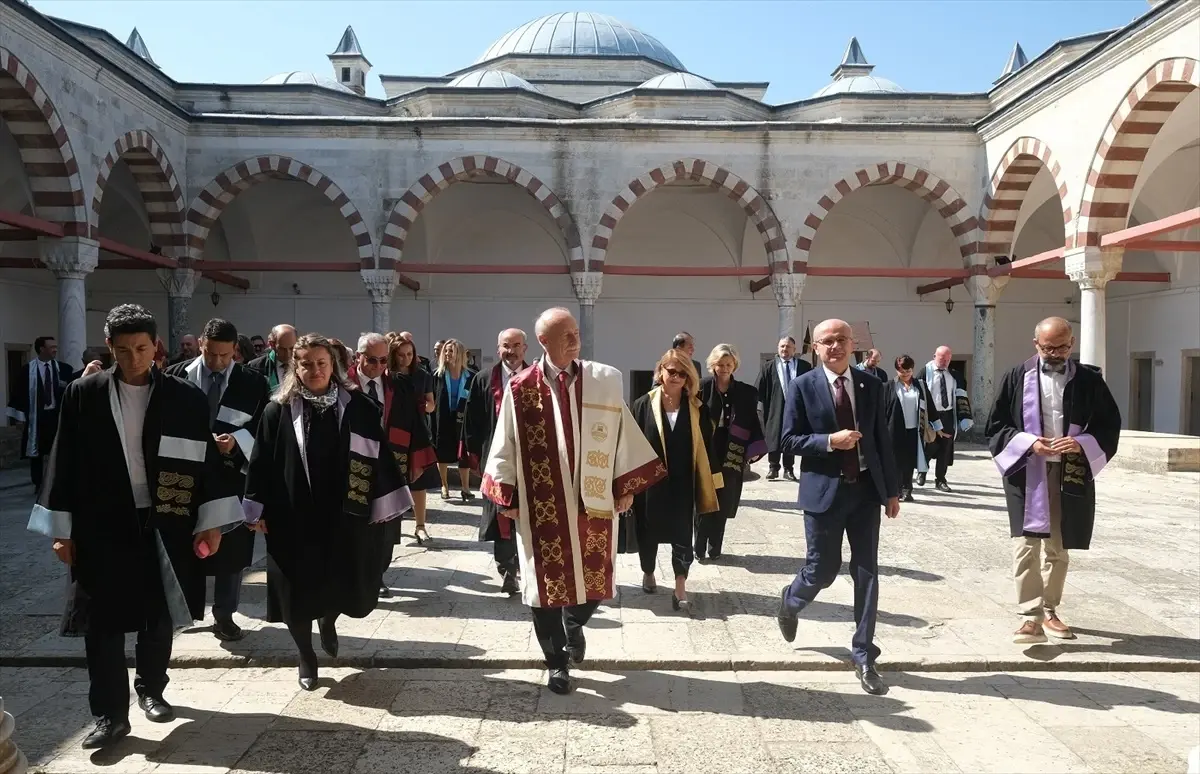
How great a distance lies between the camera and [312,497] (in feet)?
10.6

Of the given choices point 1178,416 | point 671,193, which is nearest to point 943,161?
point 671,193

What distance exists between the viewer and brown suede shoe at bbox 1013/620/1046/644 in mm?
3785

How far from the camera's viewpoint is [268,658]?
363 centimetres

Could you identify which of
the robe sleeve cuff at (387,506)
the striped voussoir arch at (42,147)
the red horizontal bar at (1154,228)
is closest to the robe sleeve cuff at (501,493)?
the robe sleeve cuff at (387,506)

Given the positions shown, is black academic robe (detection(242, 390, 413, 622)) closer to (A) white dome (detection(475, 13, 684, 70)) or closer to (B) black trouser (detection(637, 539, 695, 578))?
(B) black trouser (detection(637, 539, 695, 578))

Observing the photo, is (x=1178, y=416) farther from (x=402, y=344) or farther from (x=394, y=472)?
(x=394, y=472)

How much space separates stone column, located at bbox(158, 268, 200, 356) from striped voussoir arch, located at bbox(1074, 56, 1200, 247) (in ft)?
44.9

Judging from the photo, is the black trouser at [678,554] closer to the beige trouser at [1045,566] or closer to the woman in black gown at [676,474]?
the woman in black gown at [676,474]

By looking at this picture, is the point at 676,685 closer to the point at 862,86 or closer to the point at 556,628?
the point at 556,628

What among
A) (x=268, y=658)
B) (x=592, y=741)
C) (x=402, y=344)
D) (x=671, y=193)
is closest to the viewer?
(x=592, y=741)

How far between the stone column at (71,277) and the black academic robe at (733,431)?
958cm

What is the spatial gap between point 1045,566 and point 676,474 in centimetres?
176

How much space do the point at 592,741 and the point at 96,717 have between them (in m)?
1.71

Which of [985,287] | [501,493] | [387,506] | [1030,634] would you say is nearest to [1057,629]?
[1030,634]
